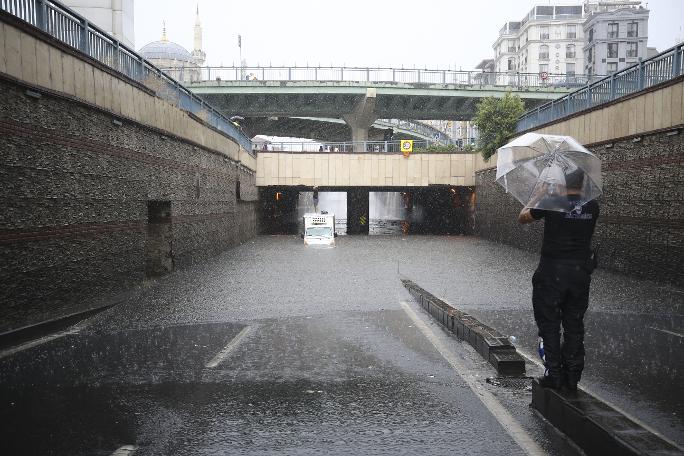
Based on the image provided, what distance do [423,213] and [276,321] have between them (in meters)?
48.4

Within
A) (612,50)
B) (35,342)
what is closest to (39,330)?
(35,342)

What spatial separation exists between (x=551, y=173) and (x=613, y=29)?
105983 mm

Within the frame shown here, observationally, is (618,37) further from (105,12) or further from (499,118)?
(105,12)

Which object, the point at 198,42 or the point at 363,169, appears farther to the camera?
the point at 198,42

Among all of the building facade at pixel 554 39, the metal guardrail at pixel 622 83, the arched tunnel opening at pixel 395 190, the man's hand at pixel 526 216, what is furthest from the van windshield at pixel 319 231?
the building facade at pixel 554 39

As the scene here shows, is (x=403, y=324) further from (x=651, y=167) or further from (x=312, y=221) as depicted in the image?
(x=312, y=221)

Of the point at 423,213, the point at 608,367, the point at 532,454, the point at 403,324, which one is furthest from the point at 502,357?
the point at 423,213

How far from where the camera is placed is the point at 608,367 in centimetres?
686

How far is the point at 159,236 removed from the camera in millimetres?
17016

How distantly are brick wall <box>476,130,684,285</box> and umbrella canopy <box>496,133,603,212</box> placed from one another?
1139 cm

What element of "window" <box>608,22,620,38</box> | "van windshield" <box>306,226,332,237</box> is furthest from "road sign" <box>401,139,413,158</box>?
"window" <box>608,22,620,38</box>

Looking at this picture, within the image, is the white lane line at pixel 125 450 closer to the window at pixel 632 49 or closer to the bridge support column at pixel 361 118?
the bridge support column at pixel 361 118

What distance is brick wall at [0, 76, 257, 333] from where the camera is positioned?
29.5ft

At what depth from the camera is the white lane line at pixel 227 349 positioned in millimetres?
7089
